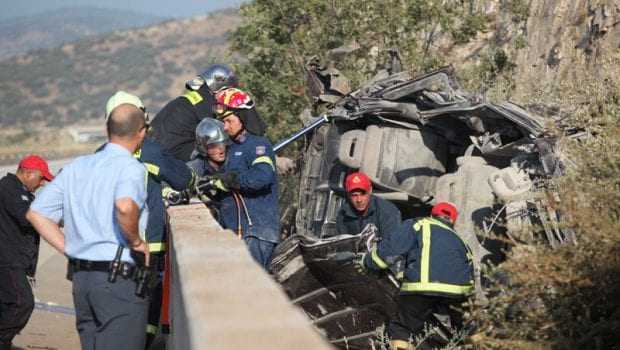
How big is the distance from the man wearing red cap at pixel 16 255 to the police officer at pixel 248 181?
6.09 ft

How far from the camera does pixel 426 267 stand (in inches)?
283

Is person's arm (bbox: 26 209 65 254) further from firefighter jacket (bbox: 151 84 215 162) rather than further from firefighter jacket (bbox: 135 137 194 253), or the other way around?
firefighter jacket (bbox: 151 84 215 162)

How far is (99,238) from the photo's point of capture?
5.44m

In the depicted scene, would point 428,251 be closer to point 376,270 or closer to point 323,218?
point 376,270

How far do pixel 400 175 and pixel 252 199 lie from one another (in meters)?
2.12

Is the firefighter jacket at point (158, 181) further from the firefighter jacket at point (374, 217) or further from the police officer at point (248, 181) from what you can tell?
the firefighter jacket at point (374, 217)

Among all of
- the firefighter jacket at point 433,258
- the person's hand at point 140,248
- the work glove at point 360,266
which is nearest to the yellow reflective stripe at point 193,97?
the work glove at point 360,266

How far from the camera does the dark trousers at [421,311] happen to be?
7.48 m

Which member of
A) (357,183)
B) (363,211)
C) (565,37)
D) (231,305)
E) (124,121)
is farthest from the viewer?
(565,37)

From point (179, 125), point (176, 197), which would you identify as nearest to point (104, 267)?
point (176, 197)

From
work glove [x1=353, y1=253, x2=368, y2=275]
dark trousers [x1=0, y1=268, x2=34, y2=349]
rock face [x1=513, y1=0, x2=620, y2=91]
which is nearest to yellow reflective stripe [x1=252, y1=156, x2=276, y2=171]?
work glove [x1=353, y1=253, x2=368, y2=275]

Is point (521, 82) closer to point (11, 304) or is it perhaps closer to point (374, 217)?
point (374, 217)

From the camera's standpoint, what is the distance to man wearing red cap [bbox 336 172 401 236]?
8414 mm

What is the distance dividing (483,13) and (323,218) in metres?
7.77
